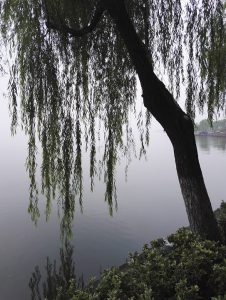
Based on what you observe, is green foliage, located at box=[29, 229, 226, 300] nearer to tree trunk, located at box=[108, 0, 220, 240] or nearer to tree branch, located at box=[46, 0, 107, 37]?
tree trunk, located at box=[108, 0, 220, 240]

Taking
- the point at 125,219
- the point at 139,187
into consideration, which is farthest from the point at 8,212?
the point at 139,187

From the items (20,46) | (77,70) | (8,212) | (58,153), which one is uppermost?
(20,46)

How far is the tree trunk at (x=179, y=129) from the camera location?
448 centimetres

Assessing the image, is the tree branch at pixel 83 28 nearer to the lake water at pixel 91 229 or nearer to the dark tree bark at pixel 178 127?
the dark tree bark at pixel 178 127

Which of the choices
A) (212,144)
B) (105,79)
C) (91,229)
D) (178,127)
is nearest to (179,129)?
(178,127)

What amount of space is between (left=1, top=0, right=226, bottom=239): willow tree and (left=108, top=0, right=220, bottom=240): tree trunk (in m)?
0.01

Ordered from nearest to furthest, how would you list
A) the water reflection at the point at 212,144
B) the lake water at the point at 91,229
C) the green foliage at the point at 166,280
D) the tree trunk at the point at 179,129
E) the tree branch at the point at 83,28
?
the green foliage at the point at 166,280 < the tree trunk at the point at 179,129 < the tree branch at the point at 83,28 < the lake water at the point at 91,229 < the water reflection at the point at 212,144

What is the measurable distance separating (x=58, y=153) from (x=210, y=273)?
264 centimetres

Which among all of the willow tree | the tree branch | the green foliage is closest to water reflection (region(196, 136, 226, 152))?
the willow tree

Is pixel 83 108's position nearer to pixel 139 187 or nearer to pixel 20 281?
pixel 20 281

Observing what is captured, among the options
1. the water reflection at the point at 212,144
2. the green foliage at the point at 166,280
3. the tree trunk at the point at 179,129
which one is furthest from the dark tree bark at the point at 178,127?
the water reflection at the point at 212,144

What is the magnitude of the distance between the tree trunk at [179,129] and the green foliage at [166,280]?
1.01 metres

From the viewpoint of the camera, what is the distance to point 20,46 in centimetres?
484

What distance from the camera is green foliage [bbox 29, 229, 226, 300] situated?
278 centimetres
